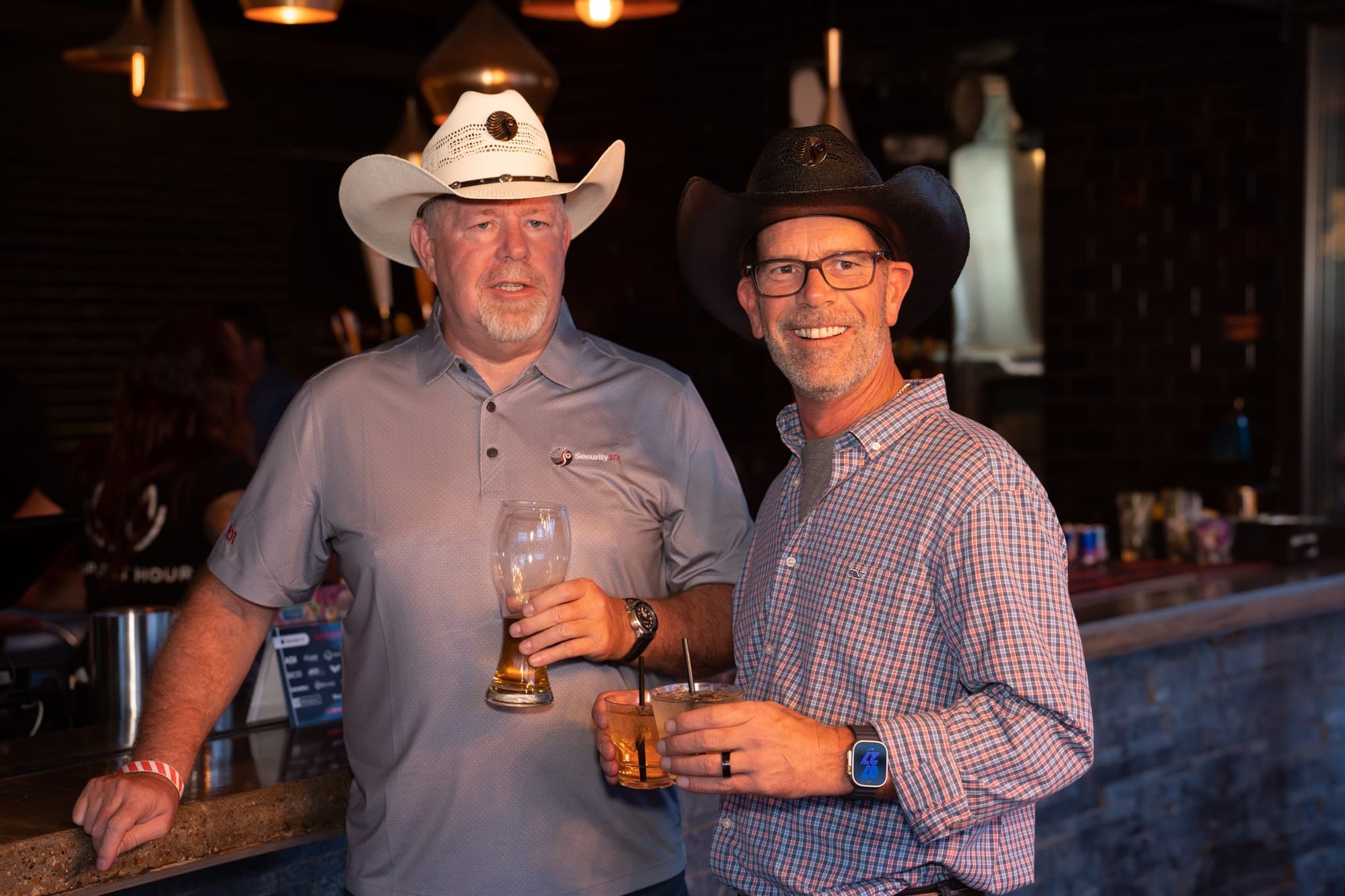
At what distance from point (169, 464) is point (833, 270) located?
275cm

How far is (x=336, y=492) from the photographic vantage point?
2.29m

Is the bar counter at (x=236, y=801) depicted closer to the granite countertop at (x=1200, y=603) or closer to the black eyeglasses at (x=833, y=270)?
the granite countertop at (x=1200, y=603)

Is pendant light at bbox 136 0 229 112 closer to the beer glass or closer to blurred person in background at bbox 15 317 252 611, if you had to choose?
blurred person in background at bbox 15 317 252 611

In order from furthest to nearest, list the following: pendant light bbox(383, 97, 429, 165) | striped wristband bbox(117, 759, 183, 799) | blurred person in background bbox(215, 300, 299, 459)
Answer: pendant light bbox(383, 97, 429, 165)
blurred person in background bbox(215, 300, 299, 459)
striped wristband bbox(117, 759, 183, 799)

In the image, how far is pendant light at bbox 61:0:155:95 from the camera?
17.1ft

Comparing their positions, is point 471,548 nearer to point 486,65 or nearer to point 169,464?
point 169,464

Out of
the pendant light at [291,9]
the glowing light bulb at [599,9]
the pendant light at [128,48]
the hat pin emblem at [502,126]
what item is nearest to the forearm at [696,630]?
the hat pin emblem at [502,126]

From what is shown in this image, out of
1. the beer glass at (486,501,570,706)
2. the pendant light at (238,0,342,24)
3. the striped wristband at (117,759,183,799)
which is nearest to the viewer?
the beer glass at (486,501,570,706)

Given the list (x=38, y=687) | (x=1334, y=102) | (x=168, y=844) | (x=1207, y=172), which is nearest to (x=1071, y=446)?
(x=1207, y=172)

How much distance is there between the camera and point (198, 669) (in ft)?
7.41

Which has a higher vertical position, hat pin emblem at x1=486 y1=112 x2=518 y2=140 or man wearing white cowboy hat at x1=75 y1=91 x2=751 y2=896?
hat pin emblem at x1=486 y1=112 x2=518 y2=140

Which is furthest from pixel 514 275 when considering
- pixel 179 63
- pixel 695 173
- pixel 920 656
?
pixel 695 173

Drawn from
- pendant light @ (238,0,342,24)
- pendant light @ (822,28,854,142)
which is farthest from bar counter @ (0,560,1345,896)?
pendant light @ (238,0,342,24)

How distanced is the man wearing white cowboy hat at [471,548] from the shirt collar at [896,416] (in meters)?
0.41
